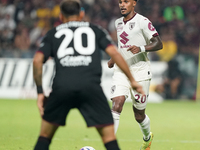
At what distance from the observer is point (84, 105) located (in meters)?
4.55

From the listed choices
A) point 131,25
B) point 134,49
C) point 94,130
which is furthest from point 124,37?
point 94,130

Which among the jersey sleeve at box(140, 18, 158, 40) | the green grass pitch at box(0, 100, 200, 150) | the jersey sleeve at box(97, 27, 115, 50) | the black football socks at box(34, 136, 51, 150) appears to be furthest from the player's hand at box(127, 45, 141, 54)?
the black football socks at box(34, 136, 51, 150)

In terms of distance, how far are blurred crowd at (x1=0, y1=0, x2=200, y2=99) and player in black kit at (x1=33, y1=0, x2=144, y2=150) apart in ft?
38.9

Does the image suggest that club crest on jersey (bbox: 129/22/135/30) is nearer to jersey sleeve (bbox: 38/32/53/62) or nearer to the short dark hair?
the short dark hair

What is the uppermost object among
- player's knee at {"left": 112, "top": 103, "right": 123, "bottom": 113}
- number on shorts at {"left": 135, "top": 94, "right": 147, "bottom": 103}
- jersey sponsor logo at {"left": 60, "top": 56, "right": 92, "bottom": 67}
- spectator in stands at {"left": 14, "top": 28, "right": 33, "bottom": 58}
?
jersey sponsor logo at {"left": 60, "top": 56, "right": 92, "bottom": 67}

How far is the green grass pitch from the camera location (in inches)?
304

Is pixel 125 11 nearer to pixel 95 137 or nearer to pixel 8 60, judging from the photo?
pixel 95 137

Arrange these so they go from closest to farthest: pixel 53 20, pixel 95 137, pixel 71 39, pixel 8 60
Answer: pixel 71 39
pixel 95 137
pixel 8 60
pixel 53 20

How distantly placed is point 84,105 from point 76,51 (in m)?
0.57

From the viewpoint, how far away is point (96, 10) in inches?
755

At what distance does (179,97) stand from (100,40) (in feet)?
40.6

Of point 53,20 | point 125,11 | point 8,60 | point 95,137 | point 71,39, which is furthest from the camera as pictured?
point 53,20

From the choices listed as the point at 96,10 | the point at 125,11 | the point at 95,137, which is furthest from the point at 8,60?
the point at 125,11

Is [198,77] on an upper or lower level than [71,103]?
lower
